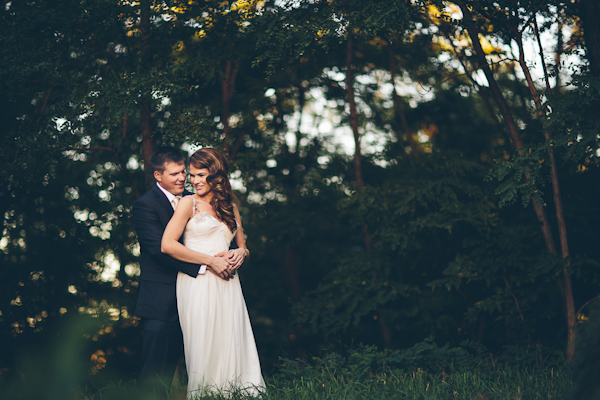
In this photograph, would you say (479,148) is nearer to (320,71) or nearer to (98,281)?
(320,71)

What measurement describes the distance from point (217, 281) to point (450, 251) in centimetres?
426

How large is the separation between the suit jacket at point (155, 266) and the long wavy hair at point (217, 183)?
0.38 meters

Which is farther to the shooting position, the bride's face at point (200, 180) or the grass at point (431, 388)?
the bride's face at point (200, 180)

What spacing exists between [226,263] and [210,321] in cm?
42

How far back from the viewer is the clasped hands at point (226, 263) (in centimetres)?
405

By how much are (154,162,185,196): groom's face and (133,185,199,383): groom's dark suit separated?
0.17 meters

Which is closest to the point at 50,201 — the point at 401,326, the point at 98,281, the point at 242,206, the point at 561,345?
the point at 98,281

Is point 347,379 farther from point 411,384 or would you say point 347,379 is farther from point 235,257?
point 235,257

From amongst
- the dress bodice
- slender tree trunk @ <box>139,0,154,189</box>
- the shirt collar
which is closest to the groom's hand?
the dress bodice

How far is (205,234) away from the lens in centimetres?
411

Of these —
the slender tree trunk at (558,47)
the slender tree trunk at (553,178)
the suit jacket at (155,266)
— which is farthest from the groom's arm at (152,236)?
the slender tree trunk at (558,47)

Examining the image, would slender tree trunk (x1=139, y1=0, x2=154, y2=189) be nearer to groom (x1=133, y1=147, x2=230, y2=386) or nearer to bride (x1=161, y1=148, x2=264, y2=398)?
groom (x1=133, y1=147, x2=230, y2=386)

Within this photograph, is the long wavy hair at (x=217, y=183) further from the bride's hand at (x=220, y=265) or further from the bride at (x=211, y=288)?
the bride's hand at (x=220, y=265)

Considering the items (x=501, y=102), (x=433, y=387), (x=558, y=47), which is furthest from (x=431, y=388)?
(x=558, y=47)
